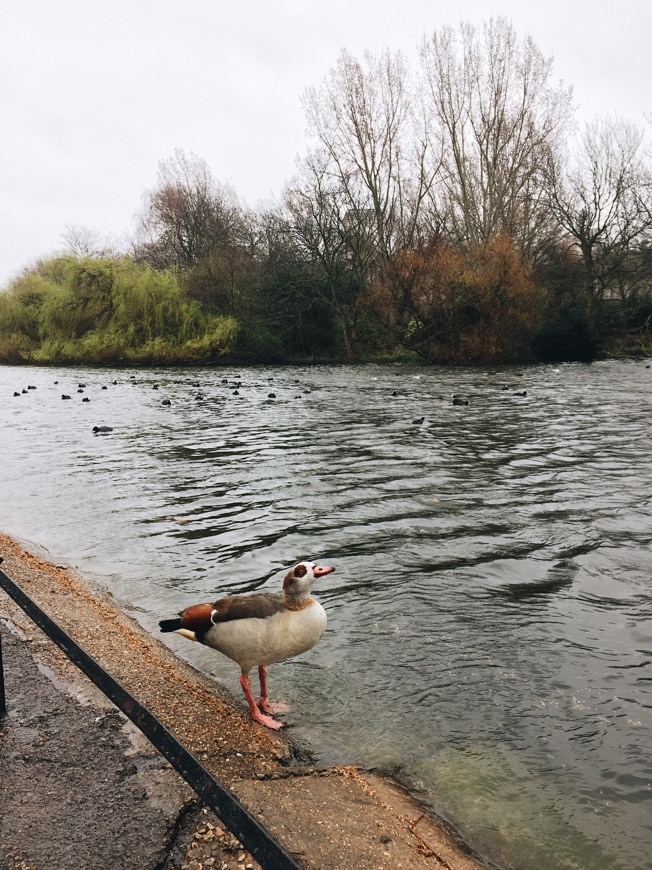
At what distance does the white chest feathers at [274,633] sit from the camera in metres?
3.81

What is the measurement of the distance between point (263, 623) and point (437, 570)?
3338mm

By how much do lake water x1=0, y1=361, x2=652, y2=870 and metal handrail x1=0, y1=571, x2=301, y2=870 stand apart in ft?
6.93

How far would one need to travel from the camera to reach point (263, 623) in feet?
12.6

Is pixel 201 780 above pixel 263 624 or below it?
above

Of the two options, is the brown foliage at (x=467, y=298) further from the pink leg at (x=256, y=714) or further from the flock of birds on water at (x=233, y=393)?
the pink leg at (x=256, y=714)

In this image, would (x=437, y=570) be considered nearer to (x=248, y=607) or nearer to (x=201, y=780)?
(x=248, y=607)

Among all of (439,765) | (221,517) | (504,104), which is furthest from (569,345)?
(439,765)

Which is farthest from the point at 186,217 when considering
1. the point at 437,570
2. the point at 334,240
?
the point at 437,570

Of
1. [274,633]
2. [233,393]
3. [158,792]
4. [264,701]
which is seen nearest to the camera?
[158,792]

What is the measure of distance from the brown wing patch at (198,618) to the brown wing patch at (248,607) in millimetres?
53

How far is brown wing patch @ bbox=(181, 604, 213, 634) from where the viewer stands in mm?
4004

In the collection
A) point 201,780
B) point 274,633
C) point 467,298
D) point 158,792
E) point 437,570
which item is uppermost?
point 467,298

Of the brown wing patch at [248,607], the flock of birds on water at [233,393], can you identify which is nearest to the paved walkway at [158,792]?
the brown wing patch at [248,607]

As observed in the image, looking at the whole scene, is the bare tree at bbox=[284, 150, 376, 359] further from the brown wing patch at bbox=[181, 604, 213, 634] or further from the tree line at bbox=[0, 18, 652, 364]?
the brown wing patch at bbox=[181, 604, 213, 634]
